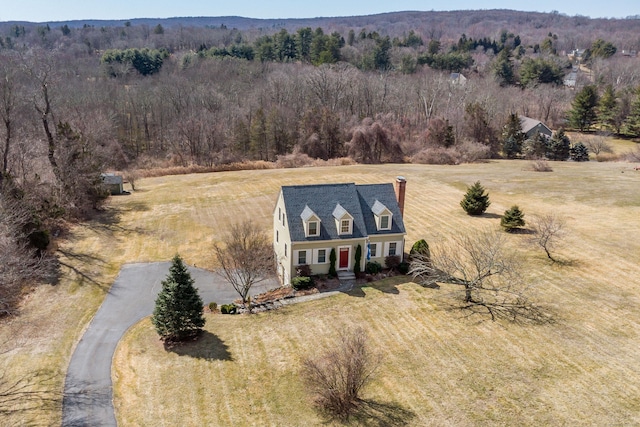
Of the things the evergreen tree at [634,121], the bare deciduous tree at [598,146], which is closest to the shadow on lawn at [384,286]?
the bare deciduous tree at [598,146]

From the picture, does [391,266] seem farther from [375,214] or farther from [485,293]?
[485,293]

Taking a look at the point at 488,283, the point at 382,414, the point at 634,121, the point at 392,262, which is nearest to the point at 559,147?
the point at 634,121

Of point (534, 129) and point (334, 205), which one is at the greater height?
point (534, 129)

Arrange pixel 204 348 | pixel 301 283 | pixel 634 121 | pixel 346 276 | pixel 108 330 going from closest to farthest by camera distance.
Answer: pixel 204 348
pixel 108 330
pixel 301 283
pixel 346 276
pixel 634 121

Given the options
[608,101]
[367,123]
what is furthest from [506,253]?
[608,101]

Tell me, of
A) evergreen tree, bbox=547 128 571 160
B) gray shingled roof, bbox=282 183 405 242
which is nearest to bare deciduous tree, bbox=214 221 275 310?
gray shingled roof, bbox=282 183 405 242

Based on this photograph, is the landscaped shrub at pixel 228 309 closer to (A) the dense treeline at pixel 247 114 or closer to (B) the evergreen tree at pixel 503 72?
(A) the dense treeline at pixel 247 114

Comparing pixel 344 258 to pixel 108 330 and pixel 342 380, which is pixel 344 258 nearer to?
pixel 342 380
